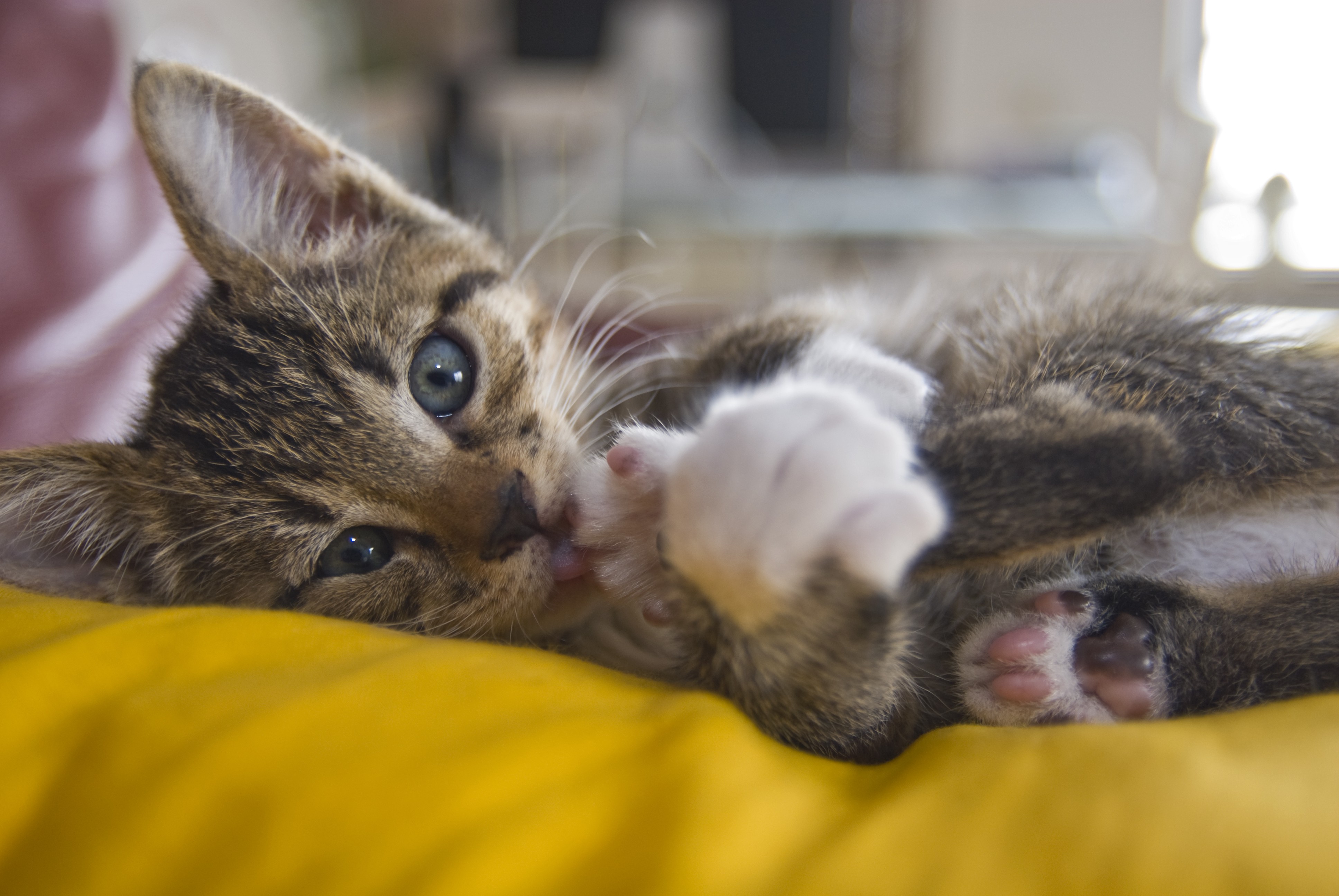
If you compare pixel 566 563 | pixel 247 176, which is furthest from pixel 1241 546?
pixel 247 176

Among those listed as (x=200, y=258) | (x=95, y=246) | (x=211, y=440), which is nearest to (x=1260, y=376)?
(x=211, y=440)

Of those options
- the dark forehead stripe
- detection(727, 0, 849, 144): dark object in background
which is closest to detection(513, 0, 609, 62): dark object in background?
detection(727, 0, 849, 144): dark object in background

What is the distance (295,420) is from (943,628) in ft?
2.57

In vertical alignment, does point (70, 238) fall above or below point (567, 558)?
above

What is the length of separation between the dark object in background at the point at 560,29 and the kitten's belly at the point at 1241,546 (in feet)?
15.1

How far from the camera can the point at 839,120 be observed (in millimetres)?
4789

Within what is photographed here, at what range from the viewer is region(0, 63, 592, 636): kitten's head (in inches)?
35.0

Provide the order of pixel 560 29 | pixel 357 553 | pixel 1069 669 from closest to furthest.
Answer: pixel 1069 669
pixel 357 553
pixel 560 29

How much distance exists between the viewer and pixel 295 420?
90 cm

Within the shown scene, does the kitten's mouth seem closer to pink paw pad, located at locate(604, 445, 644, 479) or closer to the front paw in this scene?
pink paw pad, located at locate(604, 445, 644, 479)

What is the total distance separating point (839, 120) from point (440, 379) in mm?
4509

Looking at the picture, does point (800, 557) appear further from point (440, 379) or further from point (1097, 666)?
point (440, 379)

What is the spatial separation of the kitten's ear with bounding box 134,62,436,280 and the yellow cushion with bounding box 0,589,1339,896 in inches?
23.9

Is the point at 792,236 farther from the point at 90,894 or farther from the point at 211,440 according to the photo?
the point at 90,894
